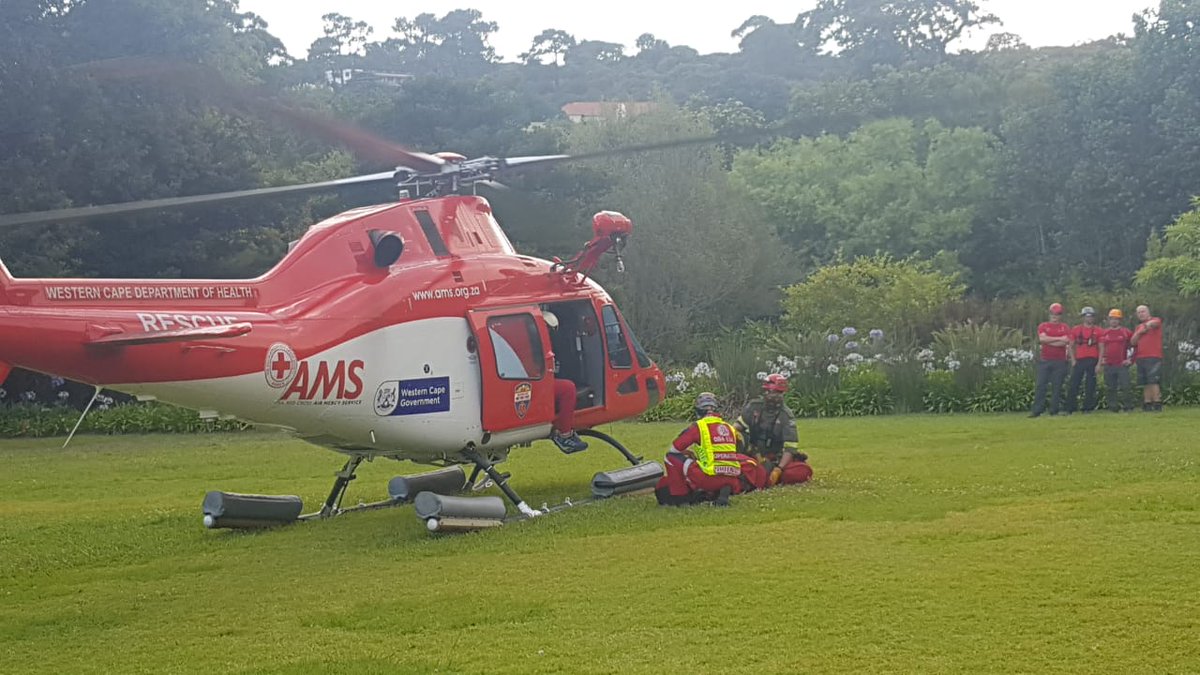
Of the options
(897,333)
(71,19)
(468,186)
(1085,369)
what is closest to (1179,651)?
(468,186)

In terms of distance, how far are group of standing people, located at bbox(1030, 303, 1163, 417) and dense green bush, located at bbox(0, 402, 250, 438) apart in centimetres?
1328

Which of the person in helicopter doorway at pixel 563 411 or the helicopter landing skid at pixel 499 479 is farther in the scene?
the person in helicopter doorway at pixel 563 411

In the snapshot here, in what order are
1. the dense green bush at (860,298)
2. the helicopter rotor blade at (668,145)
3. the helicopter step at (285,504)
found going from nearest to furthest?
the helicopter rotor blade at (668,145) < the helicopter step at (285,504) < the dense green bush at (860,298)

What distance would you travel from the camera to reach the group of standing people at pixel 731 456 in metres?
11.3

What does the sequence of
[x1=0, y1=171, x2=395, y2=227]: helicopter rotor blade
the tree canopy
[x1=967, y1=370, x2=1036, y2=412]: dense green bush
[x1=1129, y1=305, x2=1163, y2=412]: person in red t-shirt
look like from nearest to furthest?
[x1=0, y1=171, x2=395, y2=227]: helicopter rotor blade → [x1=1129, y1=305, x2=1163, y2=412]: person in red t-shirt → [x1=967, y1=370, x2=1036, y2=412]: dense green bush → the tree canopy

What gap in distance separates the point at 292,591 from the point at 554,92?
72.4 metres

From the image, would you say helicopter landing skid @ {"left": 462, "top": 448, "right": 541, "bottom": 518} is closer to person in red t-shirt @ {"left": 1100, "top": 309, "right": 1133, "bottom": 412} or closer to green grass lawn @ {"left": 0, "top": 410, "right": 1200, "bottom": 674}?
green grass lawn @ {"left": 0, "top": 410, "right": 1200, "bottom": 674}

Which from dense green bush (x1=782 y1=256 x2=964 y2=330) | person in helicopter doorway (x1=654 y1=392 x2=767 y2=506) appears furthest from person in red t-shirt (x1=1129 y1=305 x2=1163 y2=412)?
person in helicopter doorway (x1=654 y1=392 x2=767 y2=506)

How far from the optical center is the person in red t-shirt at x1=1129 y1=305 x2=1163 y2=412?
1912 cm

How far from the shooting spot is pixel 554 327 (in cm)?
1259

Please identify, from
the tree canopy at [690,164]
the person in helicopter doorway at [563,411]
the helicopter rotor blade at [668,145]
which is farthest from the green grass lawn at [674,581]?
the tree canopy at [690,164]

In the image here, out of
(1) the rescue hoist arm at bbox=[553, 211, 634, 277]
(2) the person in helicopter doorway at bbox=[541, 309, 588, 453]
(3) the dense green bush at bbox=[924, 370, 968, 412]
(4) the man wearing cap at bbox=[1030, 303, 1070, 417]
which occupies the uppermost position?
(1) the rescue hoist arm at bbox=[553, 211, 634, 277]

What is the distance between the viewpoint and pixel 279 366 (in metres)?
10.3

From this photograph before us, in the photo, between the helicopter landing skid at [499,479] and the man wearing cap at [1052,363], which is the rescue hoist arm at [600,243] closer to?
the helicopter landing skid at [499,479]
